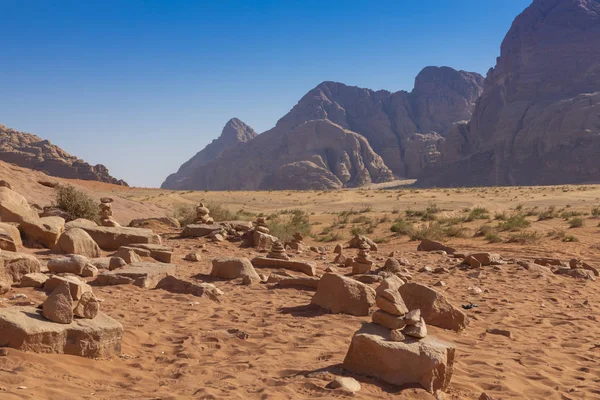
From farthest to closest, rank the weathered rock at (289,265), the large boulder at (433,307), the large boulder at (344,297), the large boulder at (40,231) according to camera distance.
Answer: the weathered rock at (289,265) → the large boulder at (40,231) → the large boulder at (344,297) → the large boulder at (433,307)

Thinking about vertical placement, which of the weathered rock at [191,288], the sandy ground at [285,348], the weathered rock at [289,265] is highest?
the weathered rock at [289,265]

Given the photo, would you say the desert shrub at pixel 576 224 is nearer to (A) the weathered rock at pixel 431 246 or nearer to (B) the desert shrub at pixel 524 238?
(B) the desert shrub at pixel 524 238

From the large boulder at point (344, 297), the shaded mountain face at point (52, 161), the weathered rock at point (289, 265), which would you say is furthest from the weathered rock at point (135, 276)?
the shaded mountain face at point (52, 161)

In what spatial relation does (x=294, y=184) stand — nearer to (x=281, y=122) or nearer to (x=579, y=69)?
(x=281, y=122)

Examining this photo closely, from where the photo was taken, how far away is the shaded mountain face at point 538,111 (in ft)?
245

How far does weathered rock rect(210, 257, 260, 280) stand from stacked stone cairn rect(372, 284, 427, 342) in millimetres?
4253

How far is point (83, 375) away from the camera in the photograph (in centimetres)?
409

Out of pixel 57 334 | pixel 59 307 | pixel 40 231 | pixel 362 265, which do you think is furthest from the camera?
pixel 362 265

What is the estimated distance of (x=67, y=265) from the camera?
7.64 m

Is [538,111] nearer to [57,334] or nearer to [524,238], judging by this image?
[524,238]

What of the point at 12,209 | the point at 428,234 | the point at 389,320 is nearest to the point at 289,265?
the point at 389,320

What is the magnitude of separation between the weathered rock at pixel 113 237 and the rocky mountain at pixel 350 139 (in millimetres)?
84521

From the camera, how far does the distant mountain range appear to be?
253 feet

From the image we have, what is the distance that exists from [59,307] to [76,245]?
5210 mm
